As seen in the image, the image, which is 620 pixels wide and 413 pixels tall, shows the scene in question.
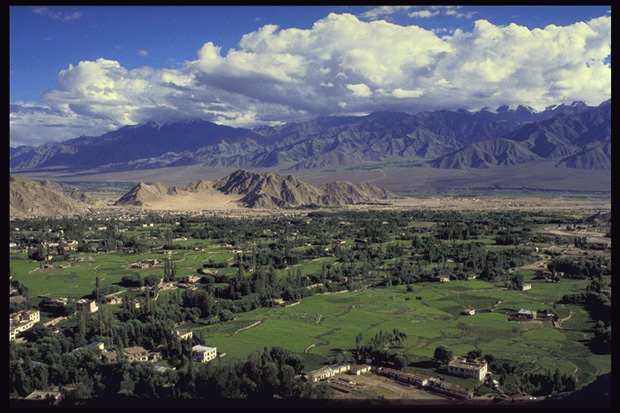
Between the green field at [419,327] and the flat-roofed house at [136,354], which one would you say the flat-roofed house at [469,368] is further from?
the flat-roofed house at [136,354]

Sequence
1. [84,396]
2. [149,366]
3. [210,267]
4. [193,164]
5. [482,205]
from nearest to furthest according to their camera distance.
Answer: [84,396] → [149,366] → [210,267] → [482,205] → [193,164]

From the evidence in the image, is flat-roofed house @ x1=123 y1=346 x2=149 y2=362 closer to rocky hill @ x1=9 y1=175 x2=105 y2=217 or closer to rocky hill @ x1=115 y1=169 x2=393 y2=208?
rocky hill @ x1=9 y1=175 x2=105 y2=217

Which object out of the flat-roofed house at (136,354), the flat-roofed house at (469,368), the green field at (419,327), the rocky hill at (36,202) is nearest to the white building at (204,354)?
the green field at (419,327)

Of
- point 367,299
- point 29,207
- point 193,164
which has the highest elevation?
point 193,164

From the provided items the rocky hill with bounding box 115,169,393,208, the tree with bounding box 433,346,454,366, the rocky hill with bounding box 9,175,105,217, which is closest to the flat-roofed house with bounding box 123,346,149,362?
the tree with bounding box 433,346,454,366

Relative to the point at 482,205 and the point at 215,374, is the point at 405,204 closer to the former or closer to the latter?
the point at 482,205

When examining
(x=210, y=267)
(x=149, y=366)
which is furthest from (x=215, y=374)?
(x=210, y=267)
